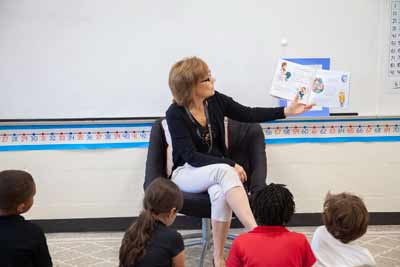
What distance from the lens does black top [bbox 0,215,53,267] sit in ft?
5.46

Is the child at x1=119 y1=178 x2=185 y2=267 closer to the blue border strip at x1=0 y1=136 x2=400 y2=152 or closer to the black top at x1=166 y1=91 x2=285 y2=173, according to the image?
the black top at x1=166 y1=91 x2=285 y2=173

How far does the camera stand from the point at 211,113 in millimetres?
2773

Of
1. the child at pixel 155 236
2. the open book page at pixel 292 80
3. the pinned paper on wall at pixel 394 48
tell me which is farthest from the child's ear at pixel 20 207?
the pinned paper on wall at pixel 394 48

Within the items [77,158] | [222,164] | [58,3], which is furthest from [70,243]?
[58,3]

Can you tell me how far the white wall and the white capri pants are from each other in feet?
2.56

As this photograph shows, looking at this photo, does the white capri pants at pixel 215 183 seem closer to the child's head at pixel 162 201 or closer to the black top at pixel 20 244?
the child's head at pixel 162 201

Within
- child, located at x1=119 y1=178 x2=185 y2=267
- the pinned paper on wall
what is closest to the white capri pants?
child, located at x1=119 y1=178 x2=185 y2=267

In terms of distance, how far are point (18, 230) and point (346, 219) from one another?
1.15 meters

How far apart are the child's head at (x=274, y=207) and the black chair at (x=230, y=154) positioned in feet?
2.54

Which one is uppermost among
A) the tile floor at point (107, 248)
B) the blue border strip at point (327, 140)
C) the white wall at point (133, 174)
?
the blue border strip at point (327, 140)

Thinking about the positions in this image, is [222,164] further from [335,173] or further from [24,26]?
[24,26]

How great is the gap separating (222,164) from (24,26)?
160cm

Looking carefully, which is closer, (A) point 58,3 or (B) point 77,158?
(A) point 58,3

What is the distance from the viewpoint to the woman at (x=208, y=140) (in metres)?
2.45
